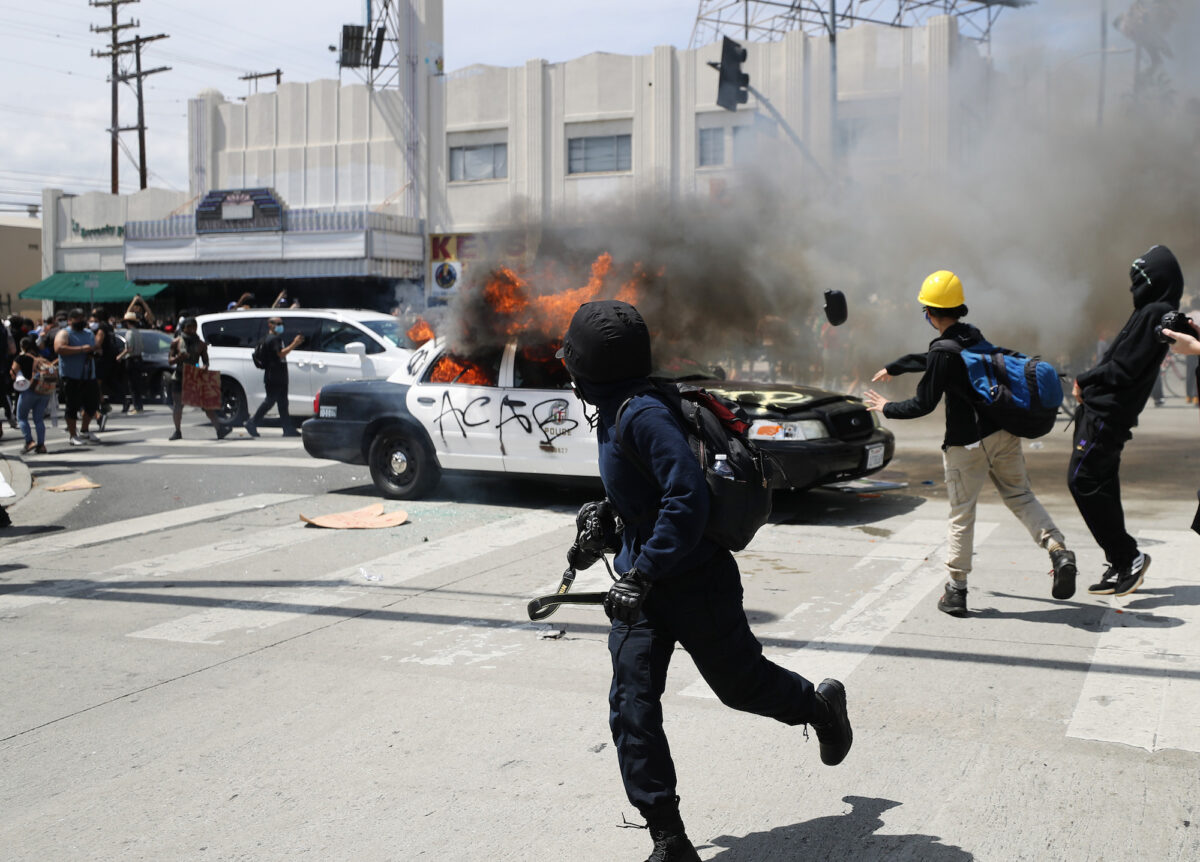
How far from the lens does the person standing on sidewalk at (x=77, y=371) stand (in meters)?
14.1

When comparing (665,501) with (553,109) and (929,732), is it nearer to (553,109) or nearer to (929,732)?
(929,732)

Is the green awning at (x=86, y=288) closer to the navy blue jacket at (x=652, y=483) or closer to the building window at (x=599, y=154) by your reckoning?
the building window at (x=599, y=154)

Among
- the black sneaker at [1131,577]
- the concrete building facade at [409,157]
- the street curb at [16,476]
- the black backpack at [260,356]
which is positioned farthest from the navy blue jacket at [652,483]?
the concrete building facade at [409,157]

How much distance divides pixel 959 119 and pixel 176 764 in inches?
440

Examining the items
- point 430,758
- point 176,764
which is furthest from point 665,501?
point 176,764

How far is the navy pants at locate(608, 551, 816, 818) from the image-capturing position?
10.0 feet

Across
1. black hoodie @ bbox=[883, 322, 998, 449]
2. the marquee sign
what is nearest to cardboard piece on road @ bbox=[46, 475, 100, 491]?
black hoodie @ bbox=[883, 322, 998, 449]

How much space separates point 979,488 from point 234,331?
505 inches

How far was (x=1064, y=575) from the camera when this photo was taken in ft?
19.0

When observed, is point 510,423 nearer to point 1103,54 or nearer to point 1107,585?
point 1107,585

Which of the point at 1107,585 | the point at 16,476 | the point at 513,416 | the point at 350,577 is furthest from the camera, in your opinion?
the point at 16,476

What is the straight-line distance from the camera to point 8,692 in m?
4.98

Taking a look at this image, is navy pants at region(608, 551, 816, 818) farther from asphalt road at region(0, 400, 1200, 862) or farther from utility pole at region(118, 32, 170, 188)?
utility pole at region(118, 32, 170, 188)

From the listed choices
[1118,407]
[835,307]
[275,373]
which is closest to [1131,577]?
[1118,407]
